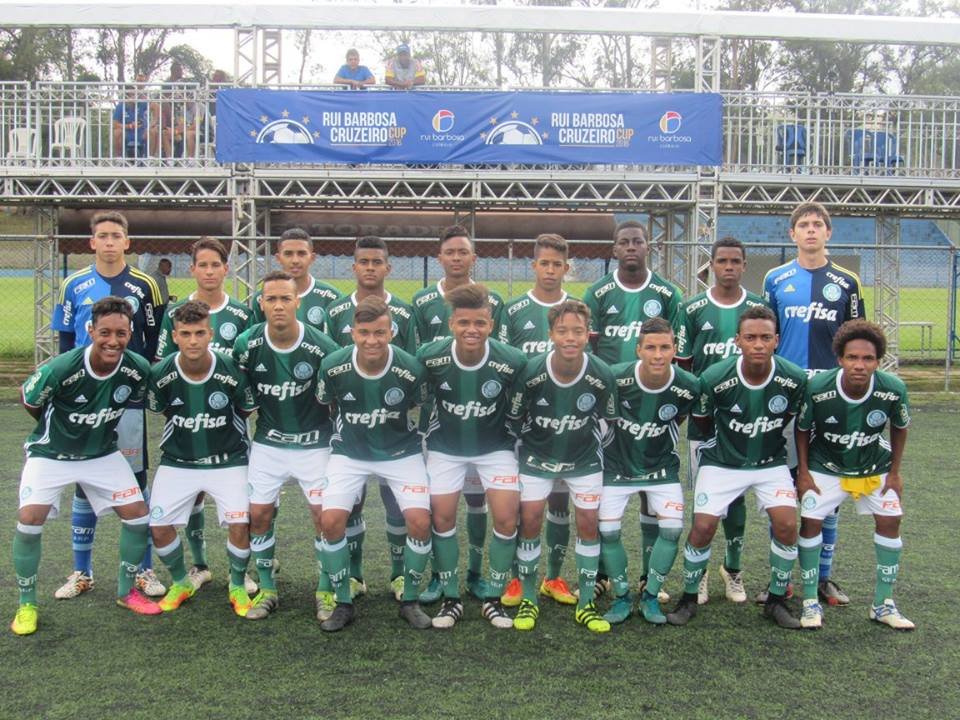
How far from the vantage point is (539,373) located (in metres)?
5.16

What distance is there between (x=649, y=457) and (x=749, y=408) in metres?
0.60

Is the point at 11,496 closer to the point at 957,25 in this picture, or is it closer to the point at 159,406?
the point at 159,406

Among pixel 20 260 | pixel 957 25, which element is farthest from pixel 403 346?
pixel 20 260

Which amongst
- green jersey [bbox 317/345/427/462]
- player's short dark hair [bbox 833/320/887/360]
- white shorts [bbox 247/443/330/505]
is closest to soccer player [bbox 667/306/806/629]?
player's short dark hair [bbox 833/320/887/360]

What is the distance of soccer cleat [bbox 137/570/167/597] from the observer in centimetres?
561

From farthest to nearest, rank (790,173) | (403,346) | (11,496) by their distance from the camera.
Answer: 1. (790,173)
2. (11,496)
3. (403,346)

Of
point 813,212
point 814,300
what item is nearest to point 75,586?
point 814,300

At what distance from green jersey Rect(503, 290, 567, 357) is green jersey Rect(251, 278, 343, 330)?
1153mm

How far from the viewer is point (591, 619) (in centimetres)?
507

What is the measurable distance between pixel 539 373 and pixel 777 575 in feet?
5.57

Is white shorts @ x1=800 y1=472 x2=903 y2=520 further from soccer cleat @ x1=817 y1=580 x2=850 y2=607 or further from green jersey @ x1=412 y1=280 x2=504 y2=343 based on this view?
green jersey @ x1=412 y1=280 x2=504 y2=343

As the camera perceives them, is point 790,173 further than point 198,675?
Yes

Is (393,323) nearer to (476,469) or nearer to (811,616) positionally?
(476,469)

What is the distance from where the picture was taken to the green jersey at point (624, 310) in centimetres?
602
